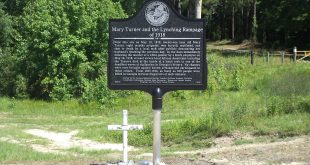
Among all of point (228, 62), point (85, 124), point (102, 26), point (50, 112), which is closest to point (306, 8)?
point (228, 62)

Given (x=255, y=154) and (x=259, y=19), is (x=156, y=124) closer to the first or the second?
(x=255, y=154)

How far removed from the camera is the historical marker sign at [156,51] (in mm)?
A: 8828

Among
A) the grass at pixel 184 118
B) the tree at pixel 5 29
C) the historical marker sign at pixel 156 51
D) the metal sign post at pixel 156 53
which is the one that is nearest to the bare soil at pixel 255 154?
the grass at pixel 184 118

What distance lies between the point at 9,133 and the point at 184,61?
9.70 metres

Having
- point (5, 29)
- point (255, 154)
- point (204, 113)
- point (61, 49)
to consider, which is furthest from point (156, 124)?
point (5, 29)

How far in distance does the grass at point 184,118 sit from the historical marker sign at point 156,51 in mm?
3331

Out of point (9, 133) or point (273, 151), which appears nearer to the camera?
point (273, 151)

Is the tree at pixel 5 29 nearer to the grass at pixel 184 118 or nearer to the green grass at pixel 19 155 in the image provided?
the grass at pixel 184 118

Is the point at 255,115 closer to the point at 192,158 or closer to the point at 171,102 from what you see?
the point at 192,158

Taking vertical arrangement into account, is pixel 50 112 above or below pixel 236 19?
below

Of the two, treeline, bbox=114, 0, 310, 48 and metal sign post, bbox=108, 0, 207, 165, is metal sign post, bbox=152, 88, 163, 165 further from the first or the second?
treeline, bbox=114, 0, 310, 48

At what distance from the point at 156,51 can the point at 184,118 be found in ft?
32.1

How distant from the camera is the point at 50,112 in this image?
993 inches

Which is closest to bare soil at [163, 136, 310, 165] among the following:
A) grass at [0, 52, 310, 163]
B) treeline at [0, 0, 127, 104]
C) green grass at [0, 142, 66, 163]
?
grass at [0, 52, 310, 163]
